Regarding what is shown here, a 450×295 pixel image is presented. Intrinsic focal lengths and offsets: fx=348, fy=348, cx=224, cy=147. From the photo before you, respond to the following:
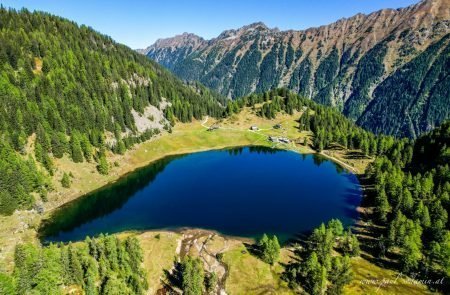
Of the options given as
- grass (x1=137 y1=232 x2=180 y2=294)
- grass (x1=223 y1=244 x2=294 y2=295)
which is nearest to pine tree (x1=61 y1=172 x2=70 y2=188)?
grass (x1=137 y1=232 x2=180 y2=294)

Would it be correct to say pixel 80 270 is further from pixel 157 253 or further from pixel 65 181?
pixel 65 181

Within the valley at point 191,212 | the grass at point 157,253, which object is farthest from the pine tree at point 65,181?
the grass at point 157,253

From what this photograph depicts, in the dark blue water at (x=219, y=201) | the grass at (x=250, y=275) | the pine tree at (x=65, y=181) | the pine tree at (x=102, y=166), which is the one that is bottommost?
the grass at (x=250, y=275)

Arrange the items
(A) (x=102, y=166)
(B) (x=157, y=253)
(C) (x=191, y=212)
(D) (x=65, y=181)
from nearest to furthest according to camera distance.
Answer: (B) (x=157, y=253)
(C) (x=191, y=212)
(D) (x=65, y=181)
(A) (x=102, y=166)

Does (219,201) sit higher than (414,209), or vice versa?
(414,209)

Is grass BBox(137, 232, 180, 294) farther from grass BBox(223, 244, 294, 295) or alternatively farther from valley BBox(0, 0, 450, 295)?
grass BBox(223, 244, 294, 295)

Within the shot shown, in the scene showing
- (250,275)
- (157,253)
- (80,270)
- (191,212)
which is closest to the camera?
(80,270)

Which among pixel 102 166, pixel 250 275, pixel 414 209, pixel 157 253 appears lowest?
pixel 250 275

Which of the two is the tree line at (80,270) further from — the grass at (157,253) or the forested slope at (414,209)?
the forested slope at (414,209)

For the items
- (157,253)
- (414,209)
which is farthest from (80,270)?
(414,209)

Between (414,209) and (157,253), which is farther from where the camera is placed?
(414,209)
